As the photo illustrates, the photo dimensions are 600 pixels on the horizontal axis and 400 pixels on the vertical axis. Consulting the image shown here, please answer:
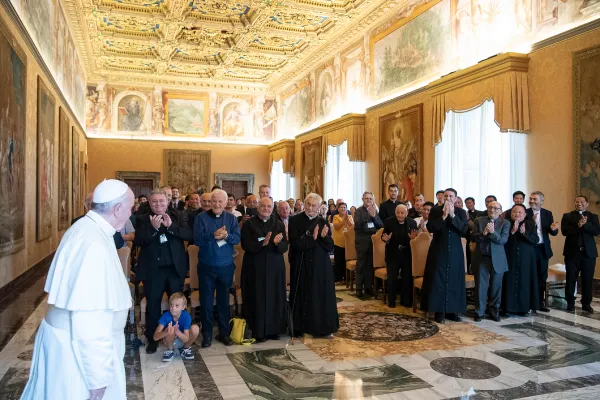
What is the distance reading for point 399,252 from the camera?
7.63 m

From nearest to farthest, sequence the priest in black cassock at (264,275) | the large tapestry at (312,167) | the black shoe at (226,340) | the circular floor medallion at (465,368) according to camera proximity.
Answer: the circular floor medallion at (465,368), the black shoe at (226,340), the priest in black cassock at (264,275), the large tapestry at (312,167)

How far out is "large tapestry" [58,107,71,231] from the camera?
12.2 metres

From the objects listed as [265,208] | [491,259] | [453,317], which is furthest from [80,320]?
[491,259]

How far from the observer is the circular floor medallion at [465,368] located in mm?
4625

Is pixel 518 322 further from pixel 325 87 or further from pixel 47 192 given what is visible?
pixel 325 87

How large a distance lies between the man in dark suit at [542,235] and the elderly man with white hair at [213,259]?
4635 mm

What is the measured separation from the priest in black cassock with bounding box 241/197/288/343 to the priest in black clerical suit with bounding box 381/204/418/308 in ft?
7.57

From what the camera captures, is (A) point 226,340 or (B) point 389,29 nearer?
(A) point 226,340

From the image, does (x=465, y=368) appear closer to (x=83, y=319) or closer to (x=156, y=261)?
(x=156, y=261)

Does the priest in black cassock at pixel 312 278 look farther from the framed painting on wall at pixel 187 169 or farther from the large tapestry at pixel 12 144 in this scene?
the framed painting on wall at pixel 187 169

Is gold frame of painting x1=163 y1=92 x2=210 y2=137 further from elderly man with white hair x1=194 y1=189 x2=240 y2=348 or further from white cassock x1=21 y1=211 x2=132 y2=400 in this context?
white cassock x1=21 y1=211 x2=132 y2=400

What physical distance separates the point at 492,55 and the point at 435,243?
5042 millimetres

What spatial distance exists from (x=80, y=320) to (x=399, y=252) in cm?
616

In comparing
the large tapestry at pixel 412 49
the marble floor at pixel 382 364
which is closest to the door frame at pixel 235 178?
the large tapestry at pixel 412 49
